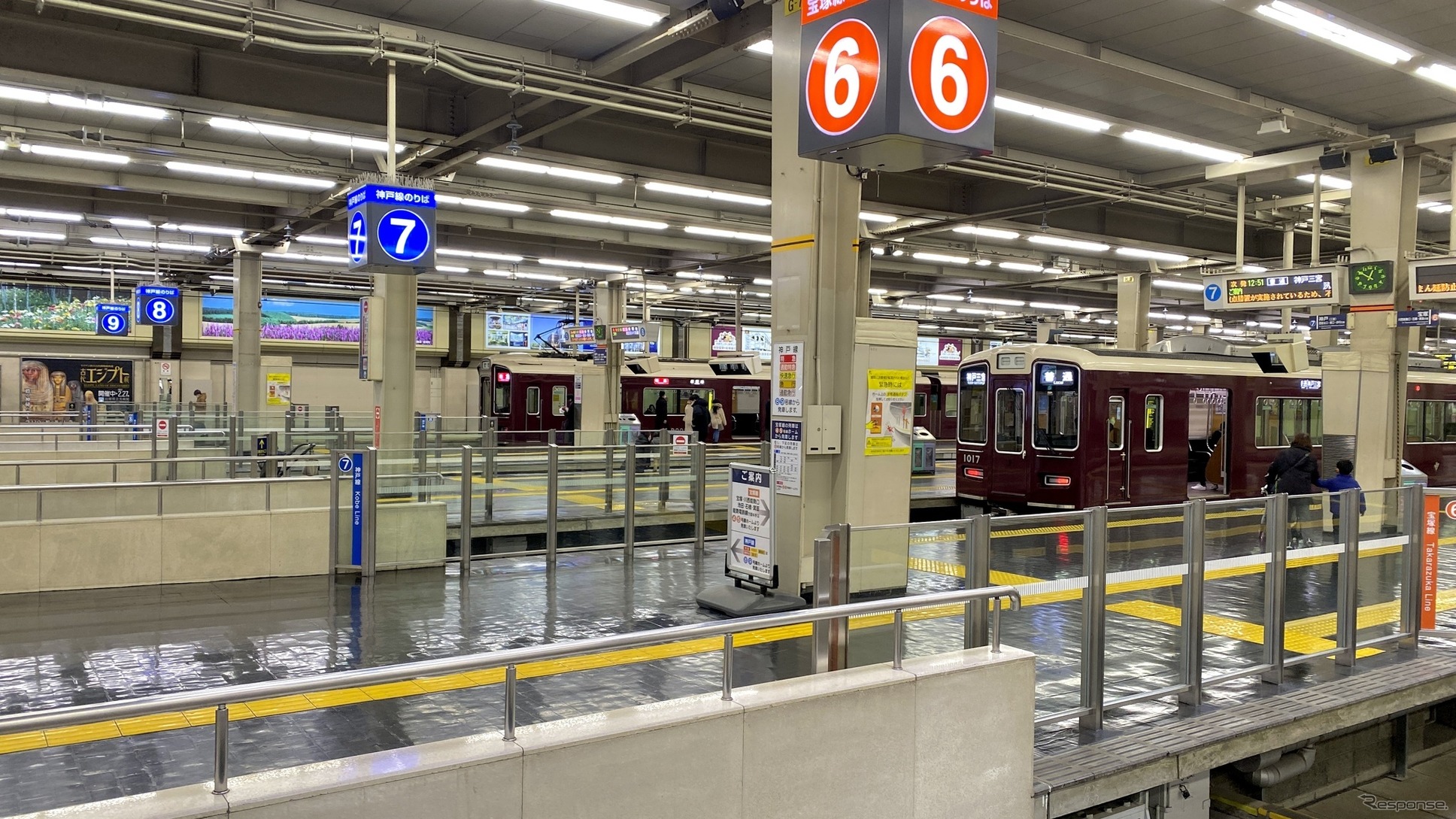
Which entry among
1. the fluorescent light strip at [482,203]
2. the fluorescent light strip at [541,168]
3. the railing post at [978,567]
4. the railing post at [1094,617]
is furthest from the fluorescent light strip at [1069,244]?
the railing post at [978,567]

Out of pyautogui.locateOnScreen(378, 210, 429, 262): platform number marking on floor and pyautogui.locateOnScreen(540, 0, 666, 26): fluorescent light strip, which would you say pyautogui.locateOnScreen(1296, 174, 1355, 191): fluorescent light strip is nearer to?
pyautogui.locateOnScreen(540, 0, 666, 26): fluorescent light strip

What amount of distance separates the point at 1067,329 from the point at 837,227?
129 ft

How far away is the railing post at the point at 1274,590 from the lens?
7445 mm

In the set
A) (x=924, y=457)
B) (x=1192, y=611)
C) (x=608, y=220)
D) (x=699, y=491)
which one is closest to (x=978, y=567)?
(x=1192, y=611)

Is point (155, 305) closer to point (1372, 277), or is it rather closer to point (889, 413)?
point (889, 413)

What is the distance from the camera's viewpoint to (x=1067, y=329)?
46438 millimetres

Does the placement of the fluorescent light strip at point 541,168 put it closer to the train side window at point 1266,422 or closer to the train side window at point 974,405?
the train side window at point 974,405

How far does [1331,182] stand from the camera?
17516 mm

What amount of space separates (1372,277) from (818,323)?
388 inches

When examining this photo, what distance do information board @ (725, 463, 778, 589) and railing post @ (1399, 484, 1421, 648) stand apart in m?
5.13

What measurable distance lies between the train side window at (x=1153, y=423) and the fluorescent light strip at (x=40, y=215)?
19.6m

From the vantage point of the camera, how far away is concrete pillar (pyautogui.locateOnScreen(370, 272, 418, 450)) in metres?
15.6

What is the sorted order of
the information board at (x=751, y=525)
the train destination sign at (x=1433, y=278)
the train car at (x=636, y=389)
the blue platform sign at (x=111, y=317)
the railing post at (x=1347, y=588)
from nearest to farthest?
1. the railing post at (x=1347, y=588)
2. the information board at (x=751, y=525)
3. the train destination sign at (x=1433, y=278)
4. the blue platform sign at (x=111, y=317)
5. the train car at (x=636, y=389)

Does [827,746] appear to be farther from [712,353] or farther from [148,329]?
[712,353]
